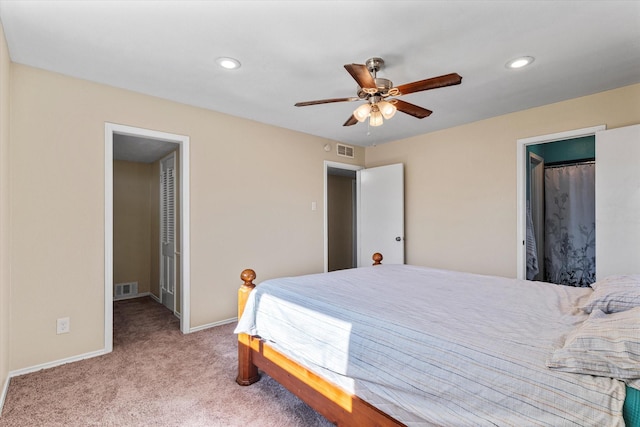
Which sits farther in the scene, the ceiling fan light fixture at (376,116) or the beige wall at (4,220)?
the ceiling fan light fixture at (376,116)

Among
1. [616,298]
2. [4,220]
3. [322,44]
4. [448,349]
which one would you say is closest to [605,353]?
[448,349]

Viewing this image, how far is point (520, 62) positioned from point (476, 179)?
1641 mm

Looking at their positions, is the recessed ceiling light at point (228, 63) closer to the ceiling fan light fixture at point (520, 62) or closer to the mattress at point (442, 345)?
the mattress at point (442, 345)

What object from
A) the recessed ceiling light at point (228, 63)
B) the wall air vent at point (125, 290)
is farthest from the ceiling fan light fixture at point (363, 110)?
the wall air vent at point (125, 290)

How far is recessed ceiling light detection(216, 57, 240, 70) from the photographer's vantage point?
2.33m

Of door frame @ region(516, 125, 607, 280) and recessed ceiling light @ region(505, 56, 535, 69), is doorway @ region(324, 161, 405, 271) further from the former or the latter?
recessed ceiling light @ region(505, 56, 535, 69)

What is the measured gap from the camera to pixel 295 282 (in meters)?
2.21

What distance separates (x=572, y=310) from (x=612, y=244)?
5.64ft

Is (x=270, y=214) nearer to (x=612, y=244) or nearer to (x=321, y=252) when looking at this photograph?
(x=321, y=252)

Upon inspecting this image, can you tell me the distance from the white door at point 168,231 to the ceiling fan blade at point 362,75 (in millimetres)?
2778

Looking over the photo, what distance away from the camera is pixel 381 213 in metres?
4.65

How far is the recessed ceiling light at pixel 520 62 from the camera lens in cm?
231

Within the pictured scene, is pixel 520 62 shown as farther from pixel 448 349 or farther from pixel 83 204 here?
pixel 83 204

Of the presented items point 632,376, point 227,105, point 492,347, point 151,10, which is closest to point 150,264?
point 227,105
